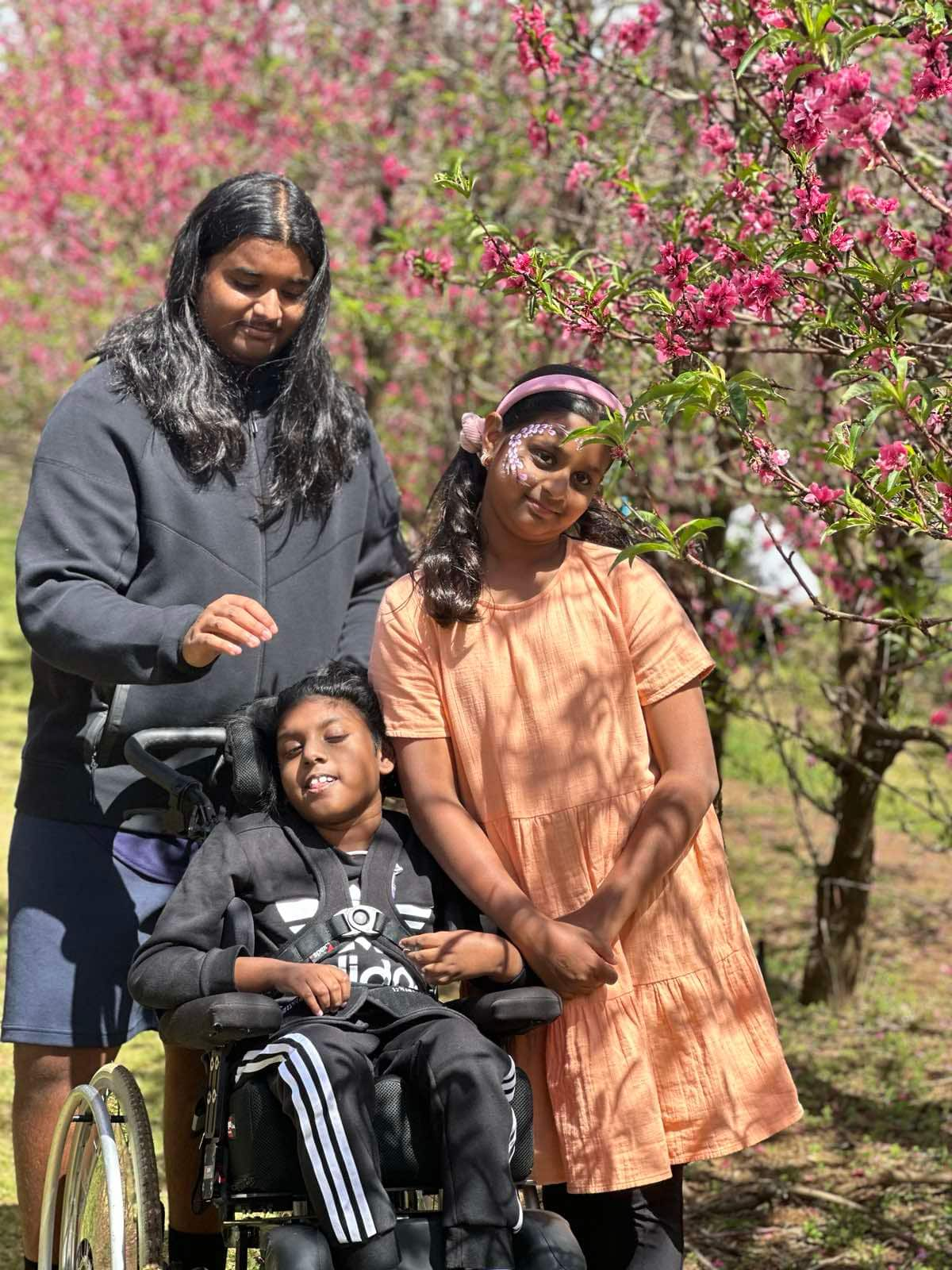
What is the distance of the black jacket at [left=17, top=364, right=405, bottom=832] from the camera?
9.12 ft

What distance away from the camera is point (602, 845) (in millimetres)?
2809

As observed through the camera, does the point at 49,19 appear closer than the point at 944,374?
No

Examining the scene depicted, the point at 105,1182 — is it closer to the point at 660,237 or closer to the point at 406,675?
the point at 406,675

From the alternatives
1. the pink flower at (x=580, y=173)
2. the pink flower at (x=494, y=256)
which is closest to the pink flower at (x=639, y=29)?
the pink flower at (x=580, y=173)

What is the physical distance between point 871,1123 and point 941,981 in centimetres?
149

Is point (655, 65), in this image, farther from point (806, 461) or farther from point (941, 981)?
point (941, 981)

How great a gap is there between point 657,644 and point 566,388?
1.52 feet

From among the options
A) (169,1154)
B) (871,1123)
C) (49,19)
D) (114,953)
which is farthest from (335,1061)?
(49,19)

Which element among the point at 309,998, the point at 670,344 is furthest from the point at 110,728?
the point at 670,344

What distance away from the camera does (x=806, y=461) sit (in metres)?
5.20

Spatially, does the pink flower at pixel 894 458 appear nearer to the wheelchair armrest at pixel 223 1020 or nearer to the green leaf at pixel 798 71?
the green leaf at pixel 798 71

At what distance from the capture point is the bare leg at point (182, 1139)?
3.16 m

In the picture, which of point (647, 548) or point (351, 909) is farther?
point (351, 909)

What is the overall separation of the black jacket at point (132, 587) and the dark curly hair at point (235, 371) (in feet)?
0.10
